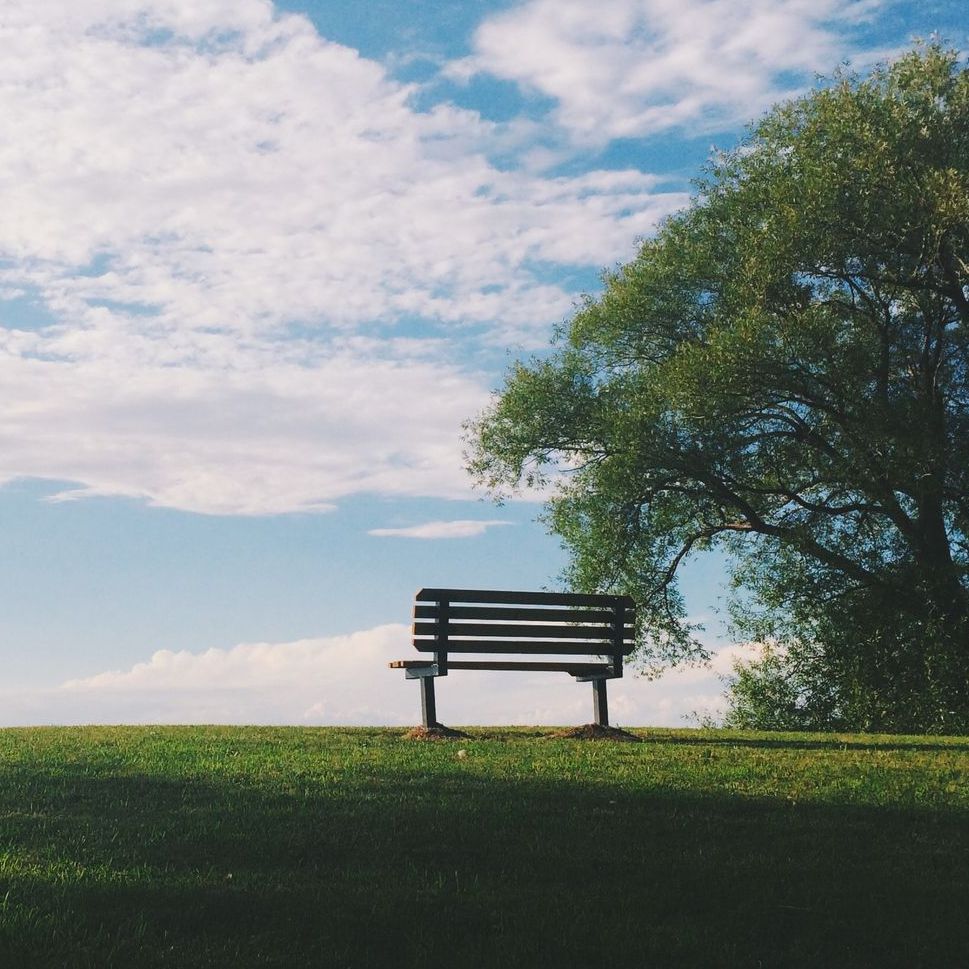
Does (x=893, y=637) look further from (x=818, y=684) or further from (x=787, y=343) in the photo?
(x=787, y=343)

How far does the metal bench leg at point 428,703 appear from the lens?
56.3 ft

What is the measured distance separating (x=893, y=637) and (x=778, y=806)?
16681 mm

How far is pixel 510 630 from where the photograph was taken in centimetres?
1747

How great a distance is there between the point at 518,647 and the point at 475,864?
10.2m

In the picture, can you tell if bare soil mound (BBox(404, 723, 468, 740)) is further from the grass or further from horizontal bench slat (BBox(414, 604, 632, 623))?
the grass

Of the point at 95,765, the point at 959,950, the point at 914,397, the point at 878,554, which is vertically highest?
the point at 914,397

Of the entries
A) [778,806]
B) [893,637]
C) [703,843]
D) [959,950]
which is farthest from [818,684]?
[959,950]

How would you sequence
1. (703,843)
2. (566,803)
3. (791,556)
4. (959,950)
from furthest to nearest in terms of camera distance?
(791,556)
(566,803)
(703,843)
(959,950)

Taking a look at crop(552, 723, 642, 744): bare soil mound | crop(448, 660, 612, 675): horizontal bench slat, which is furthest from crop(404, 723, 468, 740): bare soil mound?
crop(552, 723, 642, 744): bare soil mound

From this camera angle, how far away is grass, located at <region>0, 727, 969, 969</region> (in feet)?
18.9

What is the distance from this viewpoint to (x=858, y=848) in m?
8.16

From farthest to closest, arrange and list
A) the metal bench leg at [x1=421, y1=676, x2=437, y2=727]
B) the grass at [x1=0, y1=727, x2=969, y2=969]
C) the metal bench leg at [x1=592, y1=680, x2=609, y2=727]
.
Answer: the metal bench leg at [x1=592, y1=680, x2=609, y2=727] < the metal bench leg at [x1=421, y1=676, x2=437, y2=727] < the grass at [x1=0, y1=727, x2=969, y2=969]

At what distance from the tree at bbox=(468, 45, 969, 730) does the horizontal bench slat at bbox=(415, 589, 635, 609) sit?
7.05 metres

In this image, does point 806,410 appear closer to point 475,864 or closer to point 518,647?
point 518,647
